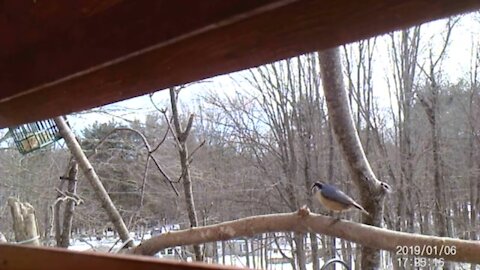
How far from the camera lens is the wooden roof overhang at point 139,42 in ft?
1.25

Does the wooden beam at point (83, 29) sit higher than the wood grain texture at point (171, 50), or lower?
higher

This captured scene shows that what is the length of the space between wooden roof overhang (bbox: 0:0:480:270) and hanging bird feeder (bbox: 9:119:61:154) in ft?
4.86

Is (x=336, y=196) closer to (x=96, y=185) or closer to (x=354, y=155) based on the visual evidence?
(x=354, y=155)

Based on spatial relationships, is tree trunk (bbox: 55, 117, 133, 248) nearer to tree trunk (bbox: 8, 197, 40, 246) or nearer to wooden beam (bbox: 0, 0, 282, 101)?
tree trunk (bbox: 8, 197, 40, 246)

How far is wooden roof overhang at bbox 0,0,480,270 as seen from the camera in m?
0.38

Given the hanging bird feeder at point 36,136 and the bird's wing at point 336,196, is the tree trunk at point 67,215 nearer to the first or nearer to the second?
the hanging bird feeder at point 36,136

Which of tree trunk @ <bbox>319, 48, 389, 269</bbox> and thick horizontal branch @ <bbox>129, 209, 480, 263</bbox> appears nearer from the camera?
thick horizontal branch @ <bbox>129, 209, 480, 263</bbox>

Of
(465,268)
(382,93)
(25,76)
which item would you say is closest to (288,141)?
(382,93)

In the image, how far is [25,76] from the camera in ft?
2.32

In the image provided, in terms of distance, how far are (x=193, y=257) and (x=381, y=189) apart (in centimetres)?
101

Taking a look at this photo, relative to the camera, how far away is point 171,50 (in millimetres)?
511

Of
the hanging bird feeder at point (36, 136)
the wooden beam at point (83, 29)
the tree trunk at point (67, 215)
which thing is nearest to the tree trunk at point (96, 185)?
the hanging bird feeder at point (36, 136)

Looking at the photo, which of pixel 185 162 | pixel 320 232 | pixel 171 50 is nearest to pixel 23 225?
pixel 185 162

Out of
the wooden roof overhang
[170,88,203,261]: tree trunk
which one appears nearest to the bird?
[170,88,203,261]: tree trunk
